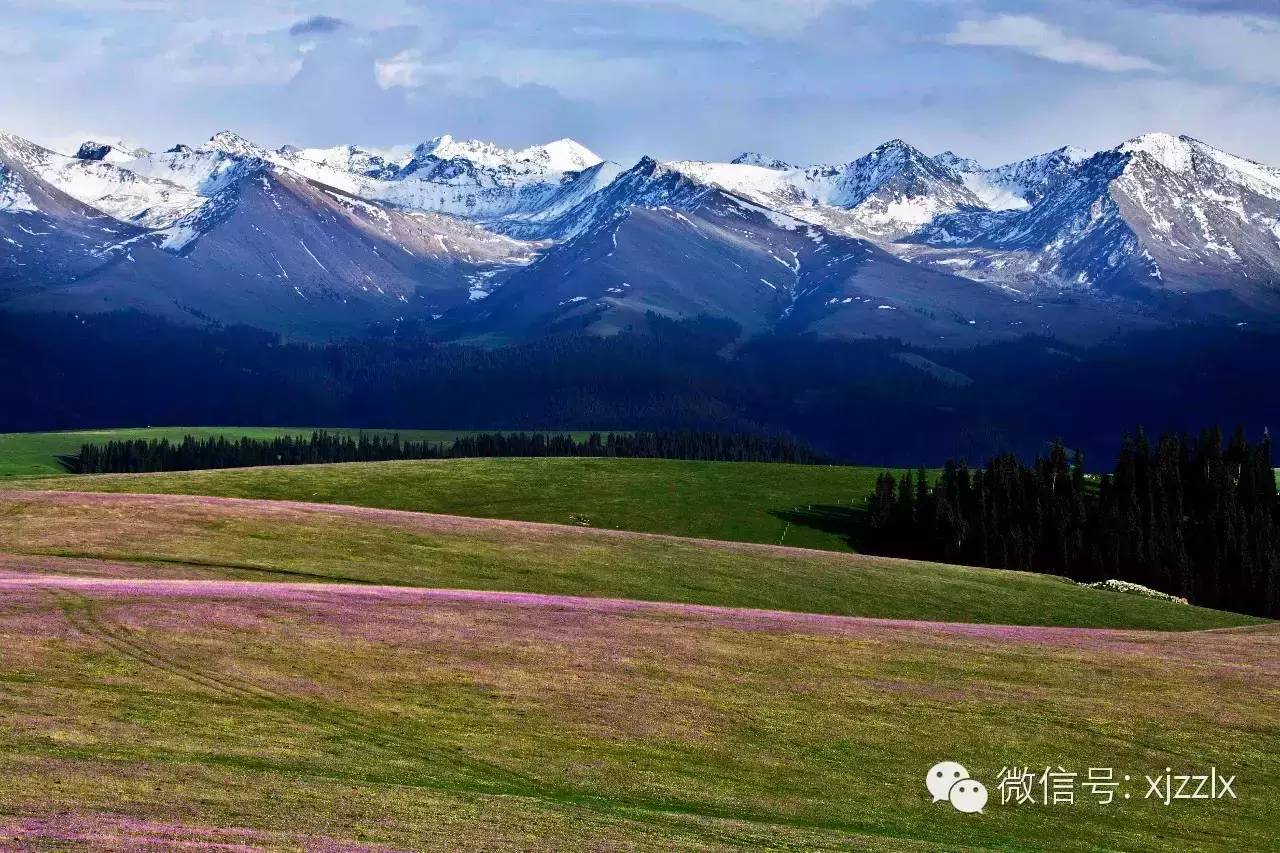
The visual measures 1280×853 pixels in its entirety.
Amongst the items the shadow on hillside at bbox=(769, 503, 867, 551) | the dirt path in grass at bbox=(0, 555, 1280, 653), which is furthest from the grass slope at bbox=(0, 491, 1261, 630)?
the shadow on hillside at bbox=(769, 503, 867, 551)

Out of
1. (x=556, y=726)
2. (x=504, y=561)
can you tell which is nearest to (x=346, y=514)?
(x=504, y=561)

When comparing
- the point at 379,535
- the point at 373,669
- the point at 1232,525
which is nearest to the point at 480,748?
the point at 373,669

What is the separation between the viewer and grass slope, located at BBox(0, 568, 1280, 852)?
38062mm

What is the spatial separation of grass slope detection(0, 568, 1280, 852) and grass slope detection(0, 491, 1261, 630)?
56.9 ft

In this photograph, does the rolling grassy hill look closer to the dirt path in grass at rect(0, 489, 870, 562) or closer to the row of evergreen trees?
the dirt path in grass at rect(0, 489, 870, 562)

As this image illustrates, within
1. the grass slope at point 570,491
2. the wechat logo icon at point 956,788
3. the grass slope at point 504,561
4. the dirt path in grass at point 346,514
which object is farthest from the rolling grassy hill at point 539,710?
the grass slope at point 570,491

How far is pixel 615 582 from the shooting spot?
3656 inches

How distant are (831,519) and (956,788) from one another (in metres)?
123

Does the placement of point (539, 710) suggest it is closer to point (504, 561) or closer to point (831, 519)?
point (504, 561)

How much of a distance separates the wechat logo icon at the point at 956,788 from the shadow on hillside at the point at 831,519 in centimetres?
11290

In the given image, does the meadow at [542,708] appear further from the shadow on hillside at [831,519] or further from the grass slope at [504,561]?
the shadow on hillside at [831,519]

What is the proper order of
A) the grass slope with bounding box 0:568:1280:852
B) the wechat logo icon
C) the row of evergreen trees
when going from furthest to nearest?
the row of evergreen trees < the wechat logo icon < the grass slope with bounding box 0:568:1280:852

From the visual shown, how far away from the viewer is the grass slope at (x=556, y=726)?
3806 centimetres

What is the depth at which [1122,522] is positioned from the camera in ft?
544
